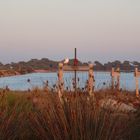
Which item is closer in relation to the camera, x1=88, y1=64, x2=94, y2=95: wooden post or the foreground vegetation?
the foreground vegetation

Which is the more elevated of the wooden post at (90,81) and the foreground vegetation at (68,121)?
the wooden post at (90,81)

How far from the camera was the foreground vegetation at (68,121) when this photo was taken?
7402mm

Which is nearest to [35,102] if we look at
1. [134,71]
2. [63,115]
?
[63,115]

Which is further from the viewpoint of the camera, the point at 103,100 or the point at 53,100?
the point at 103,100

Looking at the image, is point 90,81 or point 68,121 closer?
point 68,121

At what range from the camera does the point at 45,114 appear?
7.71m

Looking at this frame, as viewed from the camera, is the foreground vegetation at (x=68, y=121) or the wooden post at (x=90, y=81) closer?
the foreground vegetation at (x=68, y=121)

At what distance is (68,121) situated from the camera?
752cm

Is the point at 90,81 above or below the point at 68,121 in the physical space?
above

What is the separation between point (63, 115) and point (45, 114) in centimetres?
33

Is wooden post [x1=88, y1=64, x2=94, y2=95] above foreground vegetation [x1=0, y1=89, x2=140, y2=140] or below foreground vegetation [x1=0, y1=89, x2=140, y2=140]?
above

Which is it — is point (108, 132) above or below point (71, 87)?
below

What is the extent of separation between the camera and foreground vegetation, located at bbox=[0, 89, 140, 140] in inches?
291

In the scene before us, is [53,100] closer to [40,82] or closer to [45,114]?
[45,114]
